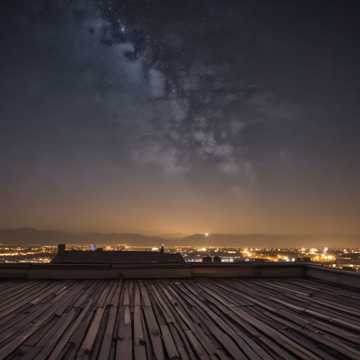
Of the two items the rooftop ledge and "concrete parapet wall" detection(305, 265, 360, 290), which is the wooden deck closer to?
"concrete parapet wall" detection(305, 265, 360, 290)

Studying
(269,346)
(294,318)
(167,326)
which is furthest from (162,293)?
(269,346)

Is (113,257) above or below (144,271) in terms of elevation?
below

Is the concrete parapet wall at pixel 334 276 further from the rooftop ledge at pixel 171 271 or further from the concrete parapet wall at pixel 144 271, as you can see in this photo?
the concrete parapet wall at pixel 144 271

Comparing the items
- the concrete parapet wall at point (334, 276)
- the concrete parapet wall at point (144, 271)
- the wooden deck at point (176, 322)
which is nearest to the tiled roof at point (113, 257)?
the concrete parapet wall at point (144, 271)

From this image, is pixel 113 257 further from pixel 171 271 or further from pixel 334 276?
pixel 334 276

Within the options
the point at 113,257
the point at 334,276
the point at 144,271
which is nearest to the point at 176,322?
the point at 144,271

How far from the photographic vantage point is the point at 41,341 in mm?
3793

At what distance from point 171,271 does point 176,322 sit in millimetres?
4776

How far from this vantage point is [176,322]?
466 cm

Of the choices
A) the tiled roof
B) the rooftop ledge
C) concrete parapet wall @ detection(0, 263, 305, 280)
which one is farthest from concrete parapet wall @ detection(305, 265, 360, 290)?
the tiled roof

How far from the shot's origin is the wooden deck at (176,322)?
3.55 m

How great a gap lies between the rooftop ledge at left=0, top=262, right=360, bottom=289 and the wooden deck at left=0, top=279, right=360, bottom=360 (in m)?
1.04

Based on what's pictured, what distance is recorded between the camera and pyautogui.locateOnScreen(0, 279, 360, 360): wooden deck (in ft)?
11.6

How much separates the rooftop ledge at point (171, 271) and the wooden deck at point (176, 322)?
41.0 inches
